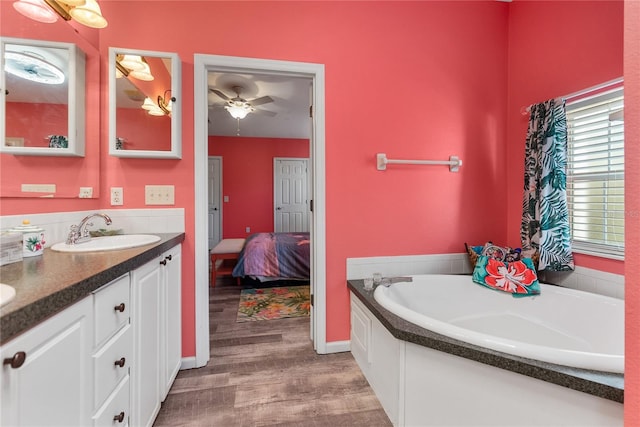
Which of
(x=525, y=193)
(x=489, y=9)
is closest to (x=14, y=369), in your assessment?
(x=525, y=193)

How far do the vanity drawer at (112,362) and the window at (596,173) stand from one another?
250 centimetres

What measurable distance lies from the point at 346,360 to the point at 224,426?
862mm

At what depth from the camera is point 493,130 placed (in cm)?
226

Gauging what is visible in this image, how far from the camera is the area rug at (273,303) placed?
266 cm

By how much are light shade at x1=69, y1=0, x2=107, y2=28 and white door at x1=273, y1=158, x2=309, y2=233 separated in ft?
15.1

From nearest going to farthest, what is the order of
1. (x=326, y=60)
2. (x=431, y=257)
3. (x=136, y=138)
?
1. (x=136, y=138)
2. (x=326, y=60)
3. (x=431, y=257)

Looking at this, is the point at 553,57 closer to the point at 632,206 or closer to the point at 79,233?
the point at 632,206

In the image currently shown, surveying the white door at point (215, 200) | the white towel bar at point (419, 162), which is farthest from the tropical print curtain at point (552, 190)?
the white door at point (215, 200)

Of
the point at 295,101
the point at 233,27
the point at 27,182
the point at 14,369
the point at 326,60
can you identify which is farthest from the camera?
the point at 295,101

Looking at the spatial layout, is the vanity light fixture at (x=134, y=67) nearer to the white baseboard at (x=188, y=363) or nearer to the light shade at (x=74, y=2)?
the light shade at (x=74, y=2)

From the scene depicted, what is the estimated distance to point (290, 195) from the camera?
6.12 m

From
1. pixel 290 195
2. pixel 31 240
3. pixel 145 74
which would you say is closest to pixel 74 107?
pixel 145 74

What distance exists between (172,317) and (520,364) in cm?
171

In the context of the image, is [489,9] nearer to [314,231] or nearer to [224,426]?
[314,231]
